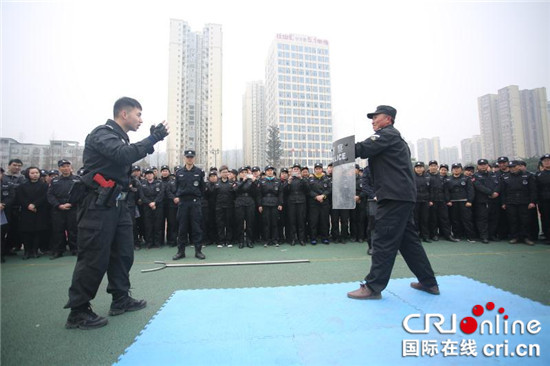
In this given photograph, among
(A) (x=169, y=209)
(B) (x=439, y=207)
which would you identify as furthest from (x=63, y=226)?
(B) (x=439, y=207)

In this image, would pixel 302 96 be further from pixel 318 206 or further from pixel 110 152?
pixel 110 152

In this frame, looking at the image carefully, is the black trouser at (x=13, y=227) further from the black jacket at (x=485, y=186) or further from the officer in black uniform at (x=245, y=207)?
the black jacket at (x=485, y=186)

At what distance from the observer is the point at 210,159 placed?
222 feet

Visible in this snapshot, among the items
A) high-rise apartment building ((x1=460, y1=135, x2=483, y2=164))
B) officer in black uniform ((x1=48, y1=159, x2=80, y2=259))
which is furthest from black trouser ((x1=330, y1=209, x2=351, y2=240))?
high-rise apartment building ((x1=460, y1=135, x2=483, y2=164))

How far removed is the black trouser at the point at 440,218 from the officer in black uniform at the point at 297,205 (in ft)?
11.3

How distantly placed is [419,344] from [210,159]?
68890 mm

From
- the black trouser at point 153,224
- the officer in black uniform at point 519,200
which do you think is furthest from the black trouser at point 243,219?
the officer in black uniform at point 519,200

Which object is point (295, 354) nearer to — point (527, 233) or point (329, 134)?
point (527, 233)

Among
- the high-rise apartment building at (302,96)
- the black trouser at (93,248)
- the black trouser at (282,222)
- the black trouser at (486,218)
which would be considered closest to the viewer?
the black trouser at (93,248)

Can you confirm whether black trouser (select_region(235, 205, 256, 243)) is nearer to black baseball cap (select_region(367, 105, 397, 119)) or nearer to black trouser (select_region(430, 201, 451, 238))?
black baseball cap (select_region(367, 105, 397, 119))

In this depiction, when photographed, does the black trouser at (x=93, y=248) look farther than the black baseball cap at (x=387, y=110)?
No

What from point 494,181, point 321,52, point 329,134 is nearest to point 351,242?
point 494,181

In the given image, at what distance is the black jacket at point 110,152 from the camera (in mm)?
2422

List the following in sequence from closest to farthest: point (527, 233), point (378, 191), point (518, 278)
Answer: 1. point (378, 191)
2. point (518, 278)
3. point (527, 233)
